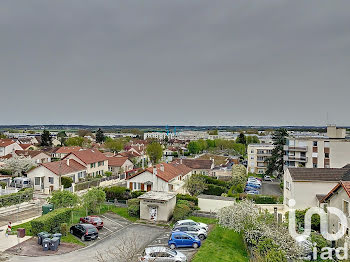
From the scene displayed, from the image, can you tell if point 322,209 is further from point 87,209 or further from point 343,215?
point 87,209

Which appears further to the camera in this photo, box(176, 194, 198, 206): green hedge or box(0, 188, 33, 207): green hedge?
box(176, 194, 198, 206): green hedge

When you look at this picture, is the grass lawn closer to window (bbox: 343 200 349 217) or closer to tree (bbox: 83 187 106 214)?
window (bbox: 343 200 349 217)

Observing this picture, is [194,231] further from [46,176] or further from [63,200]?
[46,176]

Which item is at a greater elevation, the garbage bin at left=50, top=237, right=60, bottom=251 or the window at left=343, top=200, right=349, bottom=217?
the window at left=343, top=200, right=349, bottom=217

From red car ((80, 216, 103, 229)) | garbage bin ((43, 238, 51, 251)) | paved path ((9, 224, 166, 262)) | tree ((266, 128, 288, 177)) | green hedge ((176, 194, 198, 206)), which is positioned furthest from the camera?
tree ((266, 128, 288, 177))

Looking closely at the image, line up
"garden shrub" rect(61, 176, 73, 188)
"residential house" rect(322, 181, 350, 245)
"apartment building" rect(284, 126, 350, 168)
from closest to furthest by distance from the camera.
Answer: "residential house" rect(322, 181, 350, 245)
"garden shrub" rect(61, 176, 73, 188)
"apartment building" rect(284, 126, 350, 168)

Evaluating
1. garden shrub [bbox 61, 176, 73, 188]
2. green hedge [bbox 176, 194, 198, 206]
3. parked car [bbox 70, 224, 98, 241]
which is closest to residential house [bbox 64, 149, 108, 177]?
Answer: garden shrub [bbox 61, 176, 73, 188]
